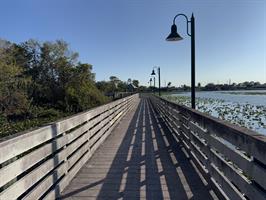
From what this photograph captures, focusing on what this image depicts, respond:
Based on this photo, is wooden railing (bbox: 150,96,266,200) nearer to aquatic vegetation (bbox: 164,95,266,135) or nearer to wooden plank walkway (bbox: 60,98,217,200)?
wooden plank walkway (bbox: 60,98,217,200)

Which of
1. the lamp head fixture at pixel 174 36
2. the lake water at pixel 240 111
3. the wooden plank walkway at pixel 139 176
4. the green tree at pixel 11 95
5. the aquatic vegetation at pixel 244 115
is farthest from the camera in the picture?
the green tree at pixel 11 95

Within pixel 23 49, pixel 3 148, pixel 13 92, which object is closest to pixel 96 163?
pixel 3 148

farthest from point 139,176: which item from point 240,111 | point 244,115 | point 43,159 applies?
point 240,111

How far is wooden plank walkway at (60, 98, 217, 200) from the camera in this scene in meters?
4.35

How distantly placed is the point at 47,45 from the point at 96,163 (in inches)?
1927

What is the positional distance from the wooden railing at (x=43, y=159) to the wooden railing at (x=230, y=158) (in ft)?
6.99

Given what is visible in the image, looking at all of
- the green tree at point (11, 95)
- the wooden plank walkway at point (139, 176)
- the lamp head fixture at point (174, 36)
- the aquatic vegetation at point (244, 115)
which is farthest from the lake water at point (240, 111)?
the green tree at point (11, 95)

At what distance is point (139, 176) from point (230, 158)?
211 centimetres

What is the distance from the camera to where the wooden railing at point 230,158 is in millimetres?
2664

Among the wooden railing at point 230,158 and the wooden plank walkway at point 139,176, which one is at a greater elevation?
the wooden railing at point 230,158

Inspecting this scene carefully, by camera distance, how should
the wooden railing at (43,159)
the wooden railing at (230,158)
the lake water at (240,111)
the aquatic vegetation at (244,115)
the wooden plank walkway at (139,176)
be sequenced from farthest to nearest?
the lake water at (240,111) → the aquatic vegetation at (244,115) → the wooden plank walkway at (139,176) → the wooden railing at (43,159) → the wooden railing at (230,158)

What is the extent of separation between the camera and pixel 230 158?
11.2ft

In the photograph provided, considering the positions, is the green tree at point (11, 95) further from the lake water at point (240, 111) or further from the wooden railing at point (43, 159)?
the wooden railing at point (43, 159)

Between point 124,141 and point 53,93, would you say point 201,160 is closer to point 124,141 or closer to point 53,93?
point 124,141
